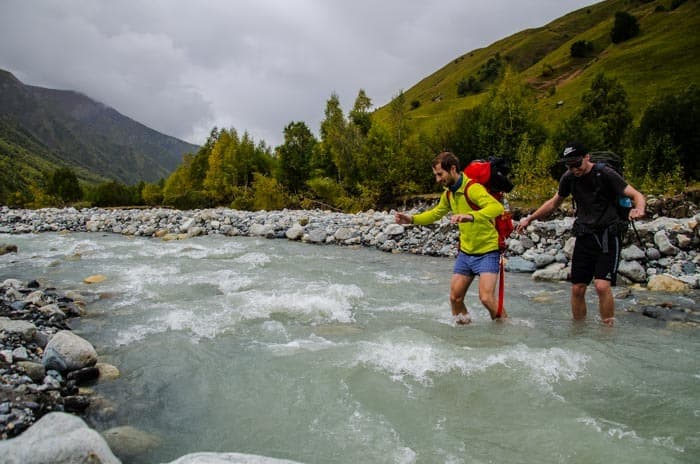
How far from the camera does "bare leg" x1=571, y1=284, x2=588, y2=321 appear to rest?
265 inches

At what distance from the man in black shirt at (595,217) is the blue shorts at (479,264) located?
859mm

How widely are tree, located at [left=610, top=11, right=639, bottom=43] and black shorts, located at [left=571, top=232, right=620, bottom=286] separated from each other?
97.3 metres

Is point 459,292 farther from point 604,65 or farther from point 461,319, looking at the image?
point 604,65

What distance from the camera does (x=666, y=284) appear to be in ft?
31.3

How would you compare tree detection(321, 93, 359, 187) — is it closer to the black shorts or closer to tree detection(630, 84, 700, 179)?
tree detection(630, 84, 700, 179)

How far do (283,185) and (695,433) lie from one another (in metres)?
45.1

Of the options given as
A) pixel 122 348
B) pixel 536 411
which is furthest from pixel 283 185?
pixel 536 411

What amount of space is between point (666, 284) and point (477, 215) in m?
6.65

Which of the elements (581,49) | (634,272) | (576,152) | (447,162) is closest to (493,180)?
(447,162)

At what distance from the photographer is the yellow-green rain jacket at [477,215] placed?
5.95 m

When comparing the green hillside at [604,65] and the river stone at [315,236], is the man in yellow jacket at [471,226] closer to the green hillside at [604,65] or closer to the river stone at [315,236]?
the river stone at [315,236]

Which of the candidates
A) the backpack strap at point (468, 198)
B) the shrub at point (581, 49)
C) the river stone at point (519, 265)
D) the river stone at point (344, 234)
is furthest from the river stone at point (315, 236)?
the shrub at point (581, 49)

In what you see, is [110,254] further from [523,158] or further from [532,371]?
[523,158]

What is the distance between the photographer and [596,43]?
293ft
